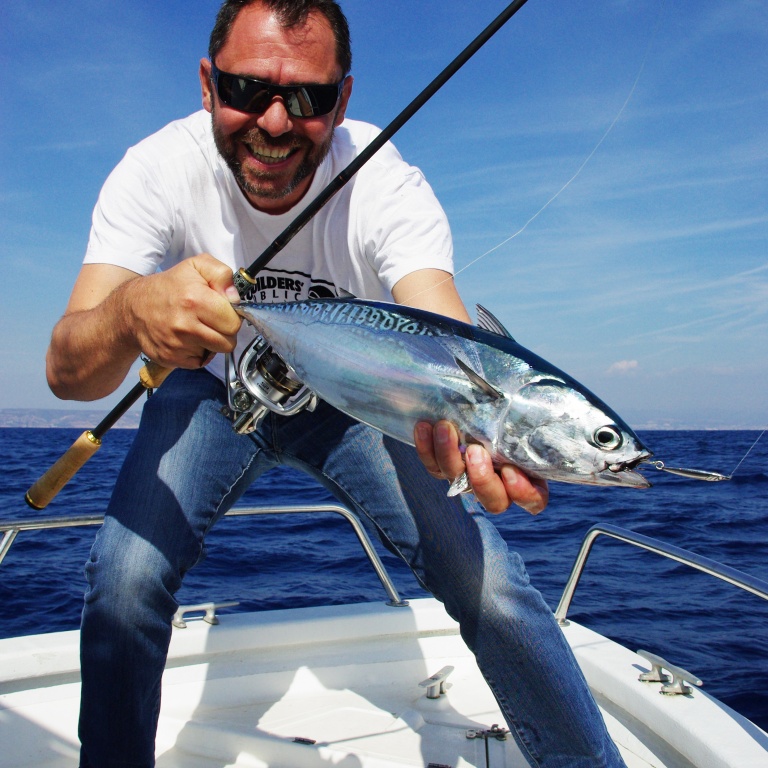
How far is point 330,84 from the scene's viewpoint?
7.79 feet

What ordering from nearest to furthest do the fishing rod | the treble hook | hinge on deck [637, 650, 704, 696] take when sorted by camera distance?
the treble hook → the fishing rod → hinge on deck [637, 650, 704, 696]

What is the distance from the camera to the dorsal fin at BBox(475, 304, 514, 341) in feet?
5.78

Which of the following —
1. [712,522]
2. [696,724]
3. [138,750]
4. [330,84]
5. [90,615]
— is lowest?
[712,522]

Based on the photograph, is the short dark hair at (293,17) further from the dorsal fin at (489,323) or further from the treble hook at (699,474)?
the treble hook at (699,474)

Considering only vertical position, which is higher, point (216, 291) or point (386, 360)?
point (216, 291)

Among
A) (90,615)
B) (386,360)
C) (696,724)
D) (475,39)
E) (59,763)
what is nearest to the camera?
(386,360)

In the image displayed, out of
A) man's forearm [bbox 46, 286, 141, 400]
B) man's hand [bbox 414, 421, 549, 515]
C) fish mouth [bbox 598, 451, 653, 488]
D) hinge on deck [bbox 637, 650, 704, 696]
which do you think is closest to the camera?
fish mouth [bbox 598, 451, 653, 488]

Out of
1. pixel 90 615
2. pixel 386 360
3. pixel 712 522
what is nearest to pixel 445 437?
pixel 386 360

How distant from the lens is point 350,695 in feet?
10.4

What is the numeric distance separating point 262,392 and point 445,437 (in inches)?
28.7

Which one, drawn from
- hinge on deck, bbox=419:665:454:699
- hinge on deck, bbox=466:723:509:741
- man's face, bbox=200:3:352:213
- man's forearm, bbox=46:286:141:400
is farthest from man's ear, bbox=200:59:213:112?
hinge on deck, bbox=466:723:509:741

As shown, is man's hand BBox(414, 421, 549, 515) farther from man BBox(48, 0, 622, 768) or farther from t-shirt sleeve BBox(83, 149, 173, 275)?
t-shirt sleeve BBox(83, 149, 173, 275)

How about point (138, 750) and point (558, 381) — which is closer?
point (558, 381)

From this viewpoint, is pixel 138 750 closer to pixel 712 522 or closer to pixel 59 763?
pixel 59 763
